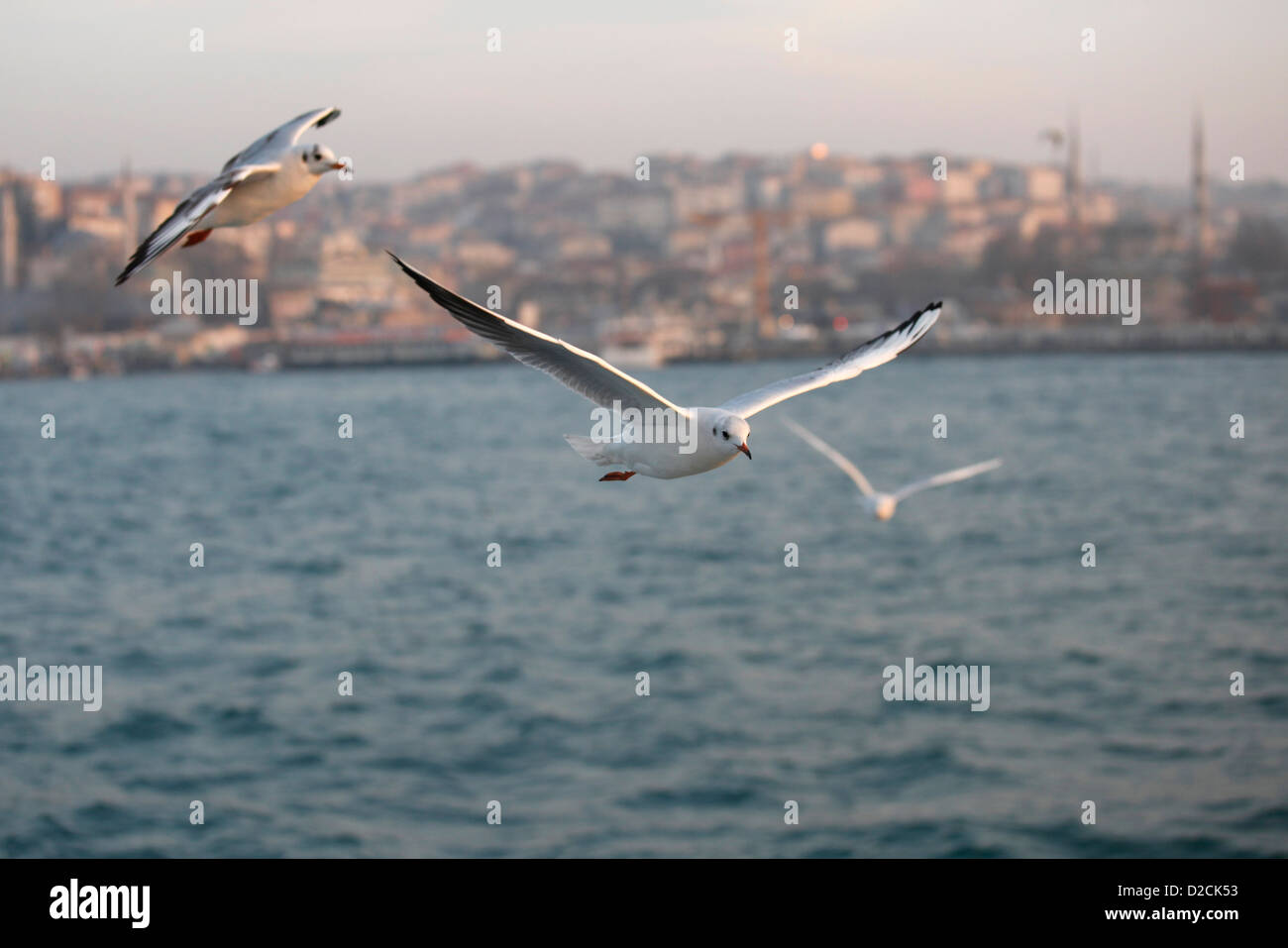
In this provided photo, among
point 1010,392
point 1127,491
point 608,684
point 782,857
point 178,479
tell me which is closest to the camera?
point 782,857

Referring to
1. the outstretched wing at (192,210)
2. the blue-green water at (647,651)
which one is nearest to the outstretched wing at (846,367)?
the outstretched wing at (192,210)

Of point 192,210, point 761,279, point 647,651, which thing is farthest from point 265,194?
point 761,279

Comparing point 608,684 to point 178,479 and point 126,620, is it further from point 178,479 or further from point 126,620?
point 178,479

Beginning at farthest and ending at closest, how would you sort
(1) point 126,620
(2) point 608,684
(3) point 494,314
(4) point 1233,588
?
1. (4) point 1233,588
2. (1) point 126,620
3. (2) point 608,684
4. (3) point 494,314

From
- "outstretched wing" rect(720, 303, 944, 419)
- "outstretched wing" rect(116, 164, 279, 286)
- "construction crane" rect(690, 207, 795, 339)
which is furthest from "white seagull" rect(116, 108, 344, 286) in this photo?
"construction crane" rect(690, 207, 795, 339)

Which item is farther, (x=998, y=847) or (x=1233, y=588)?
(x=1233, y=588)

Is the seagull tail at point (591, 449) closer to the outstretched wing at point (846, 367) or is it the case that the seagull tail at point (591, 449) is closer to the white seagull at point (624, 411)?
the white seagull at point (624, 411)

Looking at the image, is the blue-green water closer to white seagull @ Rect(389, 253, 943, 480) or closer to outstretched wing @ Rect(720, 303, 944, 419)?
outstretched wing @ Rect(720, 303, 944, 419)
